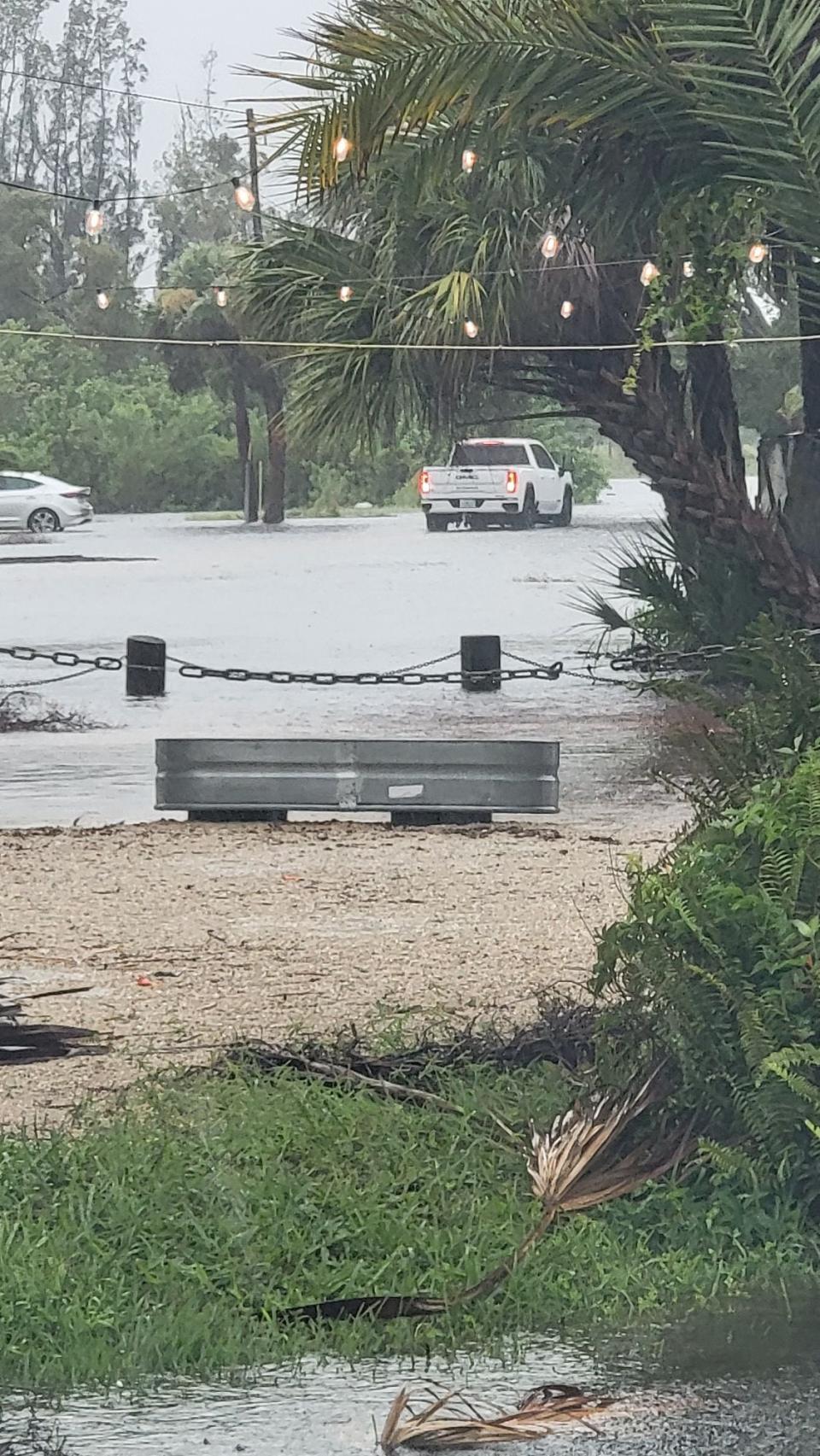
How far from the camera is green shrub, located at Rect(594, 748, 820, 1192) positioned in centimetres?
414

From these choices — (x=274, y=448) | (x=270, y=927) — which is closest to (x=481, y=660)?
(x=274, y=448)

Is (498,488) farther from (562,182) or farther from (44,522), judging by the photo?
(562,182)

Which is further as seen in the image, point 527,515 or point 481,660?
point 481,660

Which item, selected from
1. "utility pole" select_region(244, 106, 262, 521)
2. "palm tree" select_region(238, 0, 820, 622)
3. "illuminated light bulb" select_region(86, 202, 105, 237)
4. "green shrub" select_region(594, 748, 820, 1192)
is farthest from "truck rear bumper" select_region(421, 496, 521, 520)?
"green shrub" select_region(594, 748, 820, 1192)

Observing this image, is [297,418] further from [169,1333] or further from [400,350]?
[169,1333]

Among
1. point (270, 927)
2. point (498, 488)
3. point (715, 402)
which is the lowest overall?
point (270, 927)

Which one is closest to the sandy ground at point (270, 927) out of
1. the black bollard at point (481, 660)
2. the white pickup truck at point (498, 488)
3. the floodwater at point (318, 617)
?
the floodwater at point (318, 617)

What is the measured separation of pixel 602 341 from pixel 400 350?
1786mm

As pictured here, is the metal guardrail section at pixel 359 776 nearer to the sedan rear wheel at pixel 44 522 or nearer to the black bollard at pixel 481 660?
the sedan rear wheel at pixel 44 522

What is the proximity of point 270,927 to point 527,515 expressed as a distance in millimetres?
9205

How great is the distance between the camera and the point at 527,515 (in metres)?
16.4

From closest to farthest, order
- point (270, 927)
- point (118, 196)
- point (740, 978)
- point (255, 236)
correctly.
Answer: point (740, 978), point (270, 927), point (118, 196), point (255, 236)

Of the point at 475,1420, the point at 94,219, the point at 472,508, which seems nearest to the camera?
the point at 475,1420

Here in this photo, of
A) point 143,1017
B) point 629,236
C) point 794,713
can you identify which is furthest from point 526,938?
point 629,236
